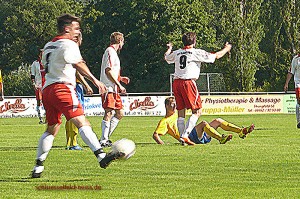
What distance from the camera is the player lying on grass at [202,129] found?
624 inches

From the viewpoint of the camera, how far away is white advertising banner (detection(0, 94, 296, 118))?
40219 mm

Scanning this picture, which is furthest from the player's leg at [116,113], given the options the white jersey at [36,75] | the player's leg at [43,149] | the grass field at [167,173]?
the white jersey at [36,75]

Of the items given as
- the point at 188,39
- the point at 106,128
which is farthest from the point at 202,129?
the point at 106,128

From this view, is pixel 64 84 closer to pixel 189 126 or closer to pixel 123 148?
pixel 123 148

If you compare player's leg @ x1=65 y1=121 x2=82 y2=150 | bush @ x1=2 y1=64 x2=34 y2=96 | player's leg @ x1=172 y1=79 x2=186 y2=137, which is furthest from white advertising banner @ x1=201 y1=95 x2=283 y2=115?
bush @ x1=2 y1=64 x2=34 y2=96

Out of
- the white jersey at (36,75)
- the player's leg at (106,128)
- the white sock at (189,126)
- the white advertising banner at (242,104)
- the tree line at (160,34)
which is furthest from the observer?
the tree line at (160,34)

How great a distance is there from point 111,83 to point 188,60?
170 cm

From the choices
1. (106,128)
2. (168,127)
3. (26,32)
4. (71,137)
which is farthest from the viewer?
(26,32)

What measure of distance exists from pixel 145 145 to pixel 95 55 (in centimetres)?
5674

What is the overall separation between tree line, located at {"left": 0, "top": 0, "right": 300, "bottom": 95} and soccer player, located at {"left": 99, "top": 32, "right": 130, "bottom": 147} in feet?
143

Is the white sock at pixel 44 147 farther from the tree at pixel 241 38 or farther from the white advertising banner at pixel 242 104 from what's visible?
the tree at pixel 241 38

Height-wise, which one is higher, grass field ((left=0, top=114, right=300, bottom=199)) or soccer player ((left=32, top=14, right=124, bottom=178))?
soccer player ((left=32, top=14, right=124, bottom=178))

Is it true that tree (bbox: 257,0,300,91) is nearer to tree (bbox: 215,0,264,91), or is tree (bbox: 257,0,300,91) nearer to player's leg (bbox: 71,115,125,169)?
tree (bbox: 215,0,264,91)

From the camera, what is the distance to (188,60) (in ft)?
52.8
